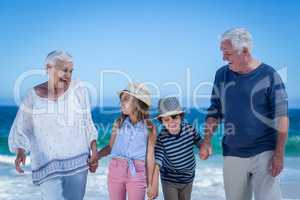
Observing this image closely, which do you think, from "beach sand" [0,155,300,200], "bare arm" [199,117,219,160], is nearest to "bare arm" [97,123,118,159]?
"bare arm" [199,117,219,160]

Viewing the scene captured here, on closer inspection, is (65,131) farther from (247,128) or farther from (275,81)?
(275,81)

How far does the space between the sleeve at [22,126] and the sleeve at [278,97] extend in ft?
4.23

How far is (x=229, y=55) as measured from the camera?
2545 millimetres

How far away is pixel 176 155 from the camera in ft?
8.86

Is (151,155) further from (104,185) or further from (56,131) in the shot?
(104,185)

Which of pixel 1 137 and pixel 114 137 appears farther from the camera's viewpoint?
pixel 1 137

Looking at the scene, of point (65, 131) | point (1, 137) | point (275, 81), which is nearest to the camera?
point (275, 81)

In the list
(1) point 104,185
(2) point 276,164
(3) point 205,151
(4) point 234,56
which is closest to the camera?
(2) point 276,164

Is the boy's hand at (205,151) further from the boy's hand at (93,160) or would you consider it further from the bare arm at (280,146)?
the boy's hand at (93,160)

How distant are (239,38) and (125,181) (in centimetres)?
99

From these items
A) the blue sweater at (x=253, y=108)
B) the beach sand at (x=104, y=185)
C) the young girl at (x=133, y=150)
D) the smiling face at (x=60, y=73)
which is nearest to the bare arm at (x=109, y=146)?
the young girl at (x=133, y=150)

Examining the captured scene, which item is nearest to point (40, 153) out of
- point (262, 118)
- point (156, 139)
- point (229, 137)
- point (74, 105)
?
point (74, 105)

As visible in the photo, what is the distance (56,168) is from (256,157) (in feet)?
3.57

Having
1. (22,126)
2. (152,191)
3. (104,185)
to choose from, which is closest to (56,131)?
(22,126)
